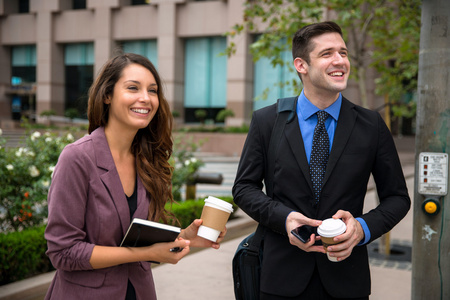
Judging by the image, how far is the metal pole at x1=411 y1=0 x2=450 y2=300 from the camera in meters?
3.60

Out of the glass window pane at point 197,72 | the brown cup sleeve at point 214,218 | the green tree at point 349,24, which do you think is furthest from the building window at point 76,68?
the brown cup sleeve at point 214,218

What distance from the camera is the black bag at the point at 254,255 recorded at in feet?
8.14

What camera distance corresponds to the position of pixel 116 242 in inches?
85.4

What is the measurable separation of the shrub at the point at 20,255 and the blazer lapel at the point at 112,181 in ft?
10.3

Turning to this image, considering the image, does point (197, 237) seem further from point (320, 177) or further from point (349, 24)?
point (349, 24)

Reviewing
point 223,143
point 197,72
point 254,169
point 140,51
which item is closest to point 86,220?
point 254,169

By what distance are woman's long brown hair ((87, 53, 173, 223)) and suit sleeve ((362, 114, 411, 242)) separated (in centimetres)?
101

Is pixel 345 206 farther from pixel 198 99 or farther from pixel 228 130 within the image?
pixel 198 99

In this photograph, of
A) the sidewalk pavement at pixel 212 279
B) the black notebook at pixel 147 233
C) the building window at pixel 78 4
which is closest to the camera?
the black notebook at pixel 147 233

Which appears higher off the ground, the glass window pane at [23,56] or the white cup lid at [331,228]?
the glass window pane at [23,56]

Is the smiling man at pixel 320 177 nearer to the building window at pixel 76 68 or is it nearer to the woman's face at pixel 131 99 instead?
the woman's face at pixel 131 99

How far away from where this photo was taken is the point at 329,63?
240 centimetres

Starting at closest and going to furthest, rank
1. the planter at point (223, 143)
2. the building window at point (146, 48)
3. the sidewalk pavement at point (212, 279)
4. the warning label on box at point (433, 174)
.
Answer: the warning label on box at point (433, 174) < the sidewalk pavement at point (212, 279) < the planter at point (223, 143) < the building window at point (146, 48)

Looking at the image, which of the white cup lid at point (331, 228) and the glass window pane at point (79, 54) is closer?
the white cup lid at point (331, 228)
